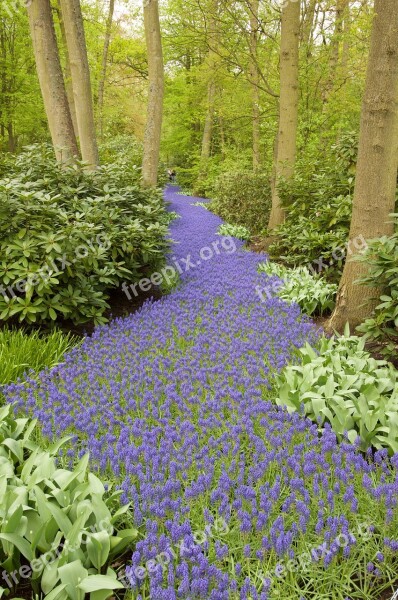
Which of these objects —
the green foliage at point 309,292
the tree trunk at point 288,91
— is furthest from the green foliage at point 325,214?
the tree trunk at point 288,91

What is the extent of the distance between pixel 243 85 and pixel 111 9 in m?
6.33

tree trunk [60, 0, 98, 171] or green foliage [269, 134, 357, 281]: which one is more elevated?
tree trunk [60, 0, 98, 171]

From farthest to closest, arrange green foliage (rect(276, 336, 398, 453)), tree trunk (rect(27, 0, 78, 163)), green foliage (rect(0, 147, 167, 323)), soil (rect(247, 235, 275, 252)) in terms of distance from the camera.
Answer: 1. soil (rect(247, 235, 275, 252))
2. tree trunk (rect(27, 0, 78, 163))
3. green foliage (rect(0, 147, 167, 323))
4. green foliage (rect(276, 336, 398, 453))

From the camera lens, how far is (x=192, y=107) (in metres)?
25.0

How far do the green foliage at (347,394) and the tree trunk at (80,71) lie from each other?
5542mm

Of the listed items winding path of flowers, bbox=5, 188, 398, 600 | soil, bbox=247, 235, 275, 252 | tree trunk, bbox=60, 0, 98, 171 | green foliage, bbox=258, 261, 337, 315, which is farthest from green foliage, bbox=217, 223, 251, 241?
winding path of flowers, bbox=5, 188, 398, 600

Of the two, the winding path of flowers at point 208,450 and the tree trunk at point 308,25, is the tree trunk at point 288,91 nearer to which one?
the tree trunk at point 308,25

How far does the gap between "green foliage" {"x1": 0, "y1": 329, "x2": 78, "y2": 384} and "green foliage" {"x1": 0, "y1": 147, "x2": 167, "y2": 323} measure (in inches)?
10.9

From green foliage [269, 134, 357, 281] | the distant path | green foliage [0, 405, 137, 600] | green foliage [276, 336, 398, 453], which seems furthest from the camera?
green foliage [269, 134, 357, 281]

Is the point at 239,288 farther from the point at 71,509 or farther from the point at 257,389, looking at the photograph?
the point at 71,509

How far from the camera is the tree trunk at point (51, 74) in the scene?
24.5 feet

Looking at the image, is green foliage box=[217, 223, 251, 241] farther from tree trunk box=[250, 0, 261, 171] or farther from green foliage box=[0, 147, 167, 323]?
green foliage box=[0, 147, 167, 323]

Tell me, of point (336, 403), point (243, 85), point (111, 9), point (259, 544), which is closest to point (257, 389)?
point (336, 403)

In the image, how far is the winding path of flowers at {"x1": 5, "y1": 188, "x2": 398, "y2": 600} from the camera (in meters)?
1.95
